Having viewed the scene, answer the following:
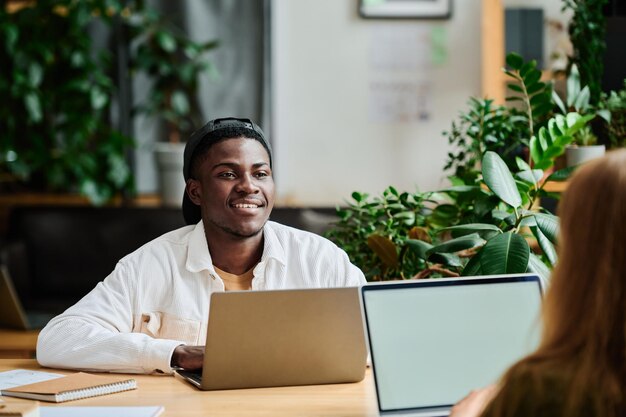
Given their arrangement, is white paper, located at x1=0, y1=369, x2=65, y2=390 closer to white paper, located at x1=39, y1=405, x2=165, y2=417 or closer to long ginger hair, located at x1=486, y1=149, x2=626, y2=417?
white paper, located at x1=39, y1=405, x2=165, y2=417

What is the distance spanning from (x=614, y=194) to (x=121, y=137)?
12.9 ft

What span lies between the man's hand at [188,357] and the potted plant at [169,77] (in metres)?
2.79

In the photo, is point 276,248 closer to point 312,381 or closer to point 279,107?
point 312,381

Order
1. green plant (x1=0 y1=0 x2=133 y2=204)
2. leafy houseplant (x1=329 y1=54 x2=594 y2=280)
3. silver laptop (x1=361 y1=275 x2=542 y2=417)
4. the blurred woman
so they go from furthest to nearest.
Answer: green plant (x1=0 y1=0 x2=133 y2=204) → leafy houseplant (x1=329 y1=54 x2=594 y2=280) → silver laptop (x1=361 y1=275 x2=542 y2=417) → the blurred woman

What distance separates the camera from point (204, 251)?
2.18 metres

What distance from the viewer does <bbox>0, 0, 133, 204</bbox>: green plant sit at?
464 centimetres

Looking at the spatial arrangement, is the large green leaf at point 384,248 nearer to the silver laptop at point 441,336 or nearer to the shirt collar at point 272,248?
the shirt collar at point 272,248

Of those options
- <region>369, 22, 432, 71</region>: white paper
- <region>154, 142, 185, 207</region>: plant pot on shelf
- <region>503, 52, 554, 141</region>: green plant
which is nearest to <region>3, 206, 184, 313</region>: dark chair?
<region>154, 142, 185, 207</region>: plant pot on shelf

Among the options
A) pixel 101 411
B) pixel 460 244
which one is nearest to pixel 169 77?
pixel 460 244

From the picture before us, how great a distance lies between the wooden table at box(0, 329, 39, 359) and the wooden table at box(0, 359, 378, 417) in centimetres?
133

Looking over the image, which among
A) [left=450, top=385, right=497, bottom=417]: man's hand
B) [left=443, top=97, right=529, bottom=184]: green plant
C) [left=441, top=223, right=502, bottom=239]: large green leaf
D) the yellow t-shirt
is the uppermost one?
[left=443, top=97, right=529, bottom=184]: green plant

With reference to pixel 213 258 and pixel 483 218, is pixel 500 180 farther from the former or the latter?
pixel 213 258

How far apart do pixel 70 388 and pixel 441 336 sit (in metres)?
0.70

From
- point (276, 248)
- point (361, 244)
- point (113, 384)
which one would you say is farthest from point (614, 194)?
point (361, 244)
